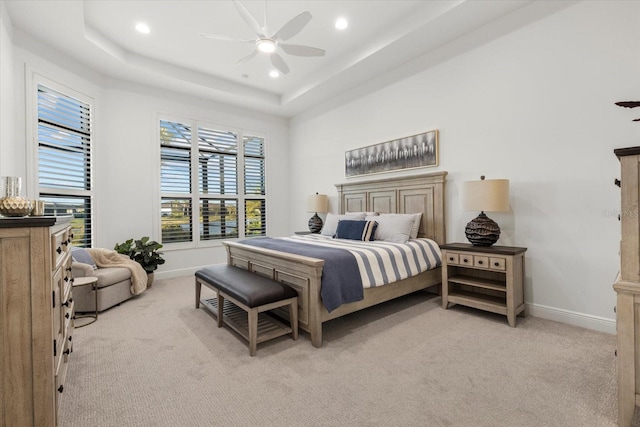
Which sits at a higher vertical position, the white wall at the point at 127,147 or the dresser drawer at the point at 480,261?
the white wall at the point at 127,147

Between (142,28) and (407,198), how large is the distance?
4.05 m

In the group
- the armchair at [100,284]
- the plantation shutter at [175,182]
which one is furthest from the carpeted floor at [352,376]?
the plantation shutter at [175,182]

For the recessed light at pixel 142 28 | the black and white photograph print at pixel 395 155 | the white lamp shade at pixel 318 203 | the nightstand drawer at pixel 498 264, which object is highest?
the recessed light at pixel 142 28

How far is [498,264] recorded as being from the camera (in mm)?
2898

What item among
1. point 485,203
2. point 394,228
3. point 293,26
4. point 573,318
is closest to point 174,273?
point 394,228

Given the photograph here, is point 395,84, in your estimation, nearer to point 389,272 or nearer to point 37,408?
point 389,272

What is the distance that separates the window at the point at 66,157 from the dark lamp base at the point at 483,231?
4.98m

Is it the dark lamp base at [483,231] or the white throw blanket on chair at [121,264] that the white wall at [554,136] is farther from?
the white throw blanket on chair at [121,264]

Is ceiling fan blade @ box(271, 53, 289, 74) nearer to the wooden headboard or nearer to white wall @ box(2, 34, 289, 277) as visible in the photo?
the wooden headboard

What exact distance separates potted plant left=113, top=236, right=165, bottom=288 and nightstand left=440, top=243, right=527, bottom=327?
406 cm

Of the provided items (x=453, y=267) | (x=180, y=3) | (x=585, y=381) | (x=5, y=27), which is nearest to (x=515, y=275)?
(x=453, y=267)

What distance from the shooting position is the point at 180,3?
3.28 m

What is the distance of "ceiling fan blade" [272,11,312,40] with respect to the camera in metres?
2.74

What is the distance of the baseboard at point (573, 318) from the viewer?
2.66 m
